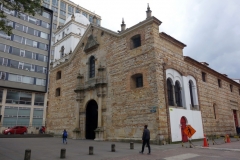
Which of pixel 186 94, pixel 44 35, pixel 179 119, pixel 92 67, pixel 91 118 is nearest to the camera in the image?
pixel 179 119

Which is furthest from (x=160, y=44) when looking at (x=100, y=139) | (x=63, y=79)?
(x=63, y=79)

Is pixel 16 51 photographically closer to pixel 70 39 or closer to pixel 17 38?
pixel 17 38

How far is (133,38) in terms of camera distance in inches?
674

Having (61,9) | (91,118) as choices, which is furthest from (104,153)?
(61,9)

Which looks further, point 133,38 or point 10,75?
point 10,75

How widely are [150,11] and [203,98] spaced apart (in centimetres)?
1056

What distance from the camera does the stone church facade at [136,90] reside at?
47.4 ft

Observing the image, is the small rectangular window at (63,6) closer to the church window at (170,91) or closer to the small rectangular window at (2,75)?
the small rectangular window at (2,75)

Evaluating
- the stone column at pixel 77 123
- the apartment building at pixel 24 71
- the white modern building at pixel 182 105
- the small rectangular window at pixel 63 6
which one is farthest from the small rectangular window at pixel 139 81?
the small rectangular window at pixel 63 6

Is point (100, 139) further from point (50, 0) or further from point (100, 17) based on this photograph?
point (100, 17)

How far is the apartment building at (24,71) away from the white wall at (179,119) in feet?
89.2

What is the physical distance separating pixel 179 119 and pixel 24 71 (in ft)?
99.7

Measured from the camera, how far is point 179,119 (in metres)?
15.2

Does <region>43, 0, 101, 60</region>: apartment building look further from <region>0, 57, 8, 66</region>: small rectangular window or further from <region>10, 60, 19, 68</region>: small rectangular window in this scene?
<region>0, 57, 8, 66</region>: small rectangular window
